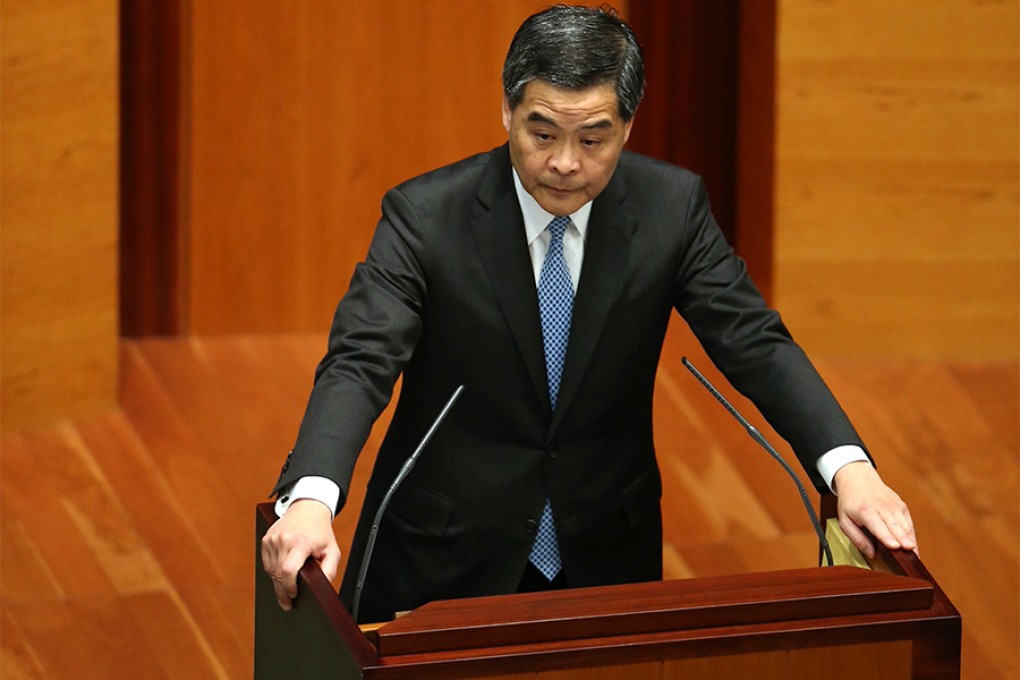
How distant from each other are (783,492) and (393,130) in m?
0.56

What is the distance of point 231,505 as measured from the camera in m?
1.69

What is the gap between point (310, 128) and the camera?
1936mm

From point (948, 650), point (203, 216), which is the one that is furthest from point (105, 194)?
point (948, 650)

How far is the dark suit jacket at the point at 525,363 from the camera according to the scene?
3.26ft

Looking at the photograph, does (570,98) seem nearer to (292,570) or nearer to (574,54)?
(574,54)

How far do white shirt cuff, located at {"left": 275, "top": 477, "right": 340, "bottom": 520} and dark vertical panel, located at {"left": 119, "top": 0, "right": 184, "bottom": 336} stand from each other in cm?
106

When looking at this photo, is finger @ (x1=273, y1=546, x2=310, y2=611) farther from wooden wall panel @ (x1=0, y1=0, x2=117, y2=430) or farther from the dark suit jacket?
wooden wall panel @ (x1=0, y1=0, x2=117, y2=430)

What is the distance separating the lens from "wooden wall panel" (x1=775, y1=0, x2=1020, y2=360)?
6.21ft

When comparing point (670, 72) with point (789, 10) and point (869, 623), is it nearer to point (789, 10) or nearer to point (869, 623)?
point (789, 10)

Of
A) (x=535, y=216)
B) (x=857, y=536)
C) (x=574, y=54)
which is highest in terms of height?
(x=574, y=54)


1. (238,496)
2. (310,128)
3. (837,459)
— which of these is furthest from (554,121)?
(310,128)

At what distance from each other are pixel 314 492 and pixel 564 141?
8.4 inches

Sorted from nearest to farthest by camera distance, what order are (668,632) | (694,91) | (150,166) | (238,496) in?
(668,632) → (238,496) → (150,166) → (694,91)

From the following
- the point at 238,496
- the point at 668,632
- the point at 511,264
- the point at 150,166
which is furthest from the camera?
the point at 150,166
